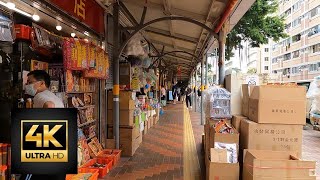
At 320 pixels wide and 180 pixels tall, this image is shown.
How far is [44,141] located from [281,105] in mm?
3032

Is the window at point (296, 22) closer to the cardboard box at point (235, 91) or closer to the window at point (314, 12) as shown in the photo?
the window at point (314, 12)

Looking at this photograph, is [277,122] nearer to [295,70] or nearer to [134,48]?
[134,48]

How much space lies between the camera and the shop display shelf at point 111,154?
5.98 metres

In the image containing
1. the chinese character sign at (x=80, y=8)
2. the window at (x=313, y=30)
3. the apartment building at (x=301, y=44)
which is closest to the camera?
the chinese character sign at (x=80, y=8)

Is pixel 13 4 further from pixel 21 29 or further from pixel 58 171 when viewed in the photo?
pixel 58 171

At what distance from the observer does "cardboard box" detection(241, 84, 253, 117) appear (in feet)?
14.9

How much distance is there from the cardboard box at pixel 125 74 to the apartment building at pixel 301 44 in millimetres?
28244

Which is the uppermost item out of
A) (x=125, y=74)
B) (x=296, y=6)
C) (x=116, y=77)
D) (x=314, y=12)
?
(x=296, y=6)

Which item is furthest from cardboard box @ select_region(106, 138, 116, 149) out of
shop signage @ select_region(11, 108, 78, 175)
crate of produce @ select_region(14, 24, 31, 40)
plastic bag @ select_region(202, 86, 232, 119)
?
shop signage @ select_region(11, 108, 78, 175)

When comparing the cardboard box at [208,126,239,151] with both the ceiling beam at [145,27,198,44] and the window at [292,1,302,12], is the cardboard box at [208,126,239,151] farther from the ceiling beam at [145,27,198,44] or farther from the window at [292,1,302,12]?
the window at [292,1,302,12]

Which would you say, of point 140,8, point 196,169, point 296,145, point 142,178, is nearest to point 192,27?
point 140,8

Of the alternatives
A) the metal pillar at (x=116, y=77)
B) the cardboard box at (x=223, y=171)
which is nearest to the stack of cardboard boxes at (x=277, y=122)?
the cardboard box at (x=223, y=171)

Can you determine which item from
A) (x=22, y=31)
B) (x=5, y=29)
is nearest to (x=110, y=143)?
(x=22, y=31)

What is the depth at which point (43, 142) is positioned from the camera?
1.70 metres
